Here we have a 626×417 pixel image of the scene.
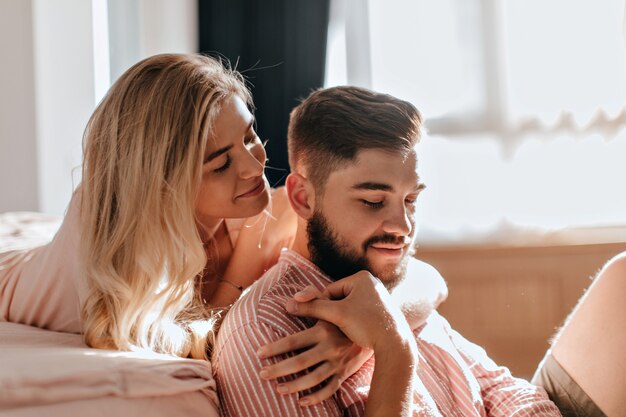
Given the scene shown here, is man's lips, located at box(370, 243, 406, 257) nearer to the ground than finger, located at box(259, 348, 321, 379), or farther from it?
farther from it

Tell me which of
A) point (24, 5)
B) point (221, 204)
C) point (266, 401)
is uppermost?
point (24, 5)

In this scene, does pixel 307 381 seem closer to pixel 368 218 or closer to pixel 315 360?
pixel 315 360

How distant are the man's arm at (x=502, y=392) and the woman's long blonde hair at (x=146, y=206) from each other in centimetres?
54

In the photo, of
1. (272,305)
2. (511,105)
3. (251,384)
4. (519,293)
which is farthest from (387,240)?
(511,105)

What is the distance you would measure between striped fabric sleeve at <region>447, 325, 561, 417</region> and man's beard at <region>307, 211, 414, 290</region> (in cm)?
27

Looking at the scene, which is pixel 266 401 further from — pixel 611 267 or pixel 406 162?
pixel 611 267

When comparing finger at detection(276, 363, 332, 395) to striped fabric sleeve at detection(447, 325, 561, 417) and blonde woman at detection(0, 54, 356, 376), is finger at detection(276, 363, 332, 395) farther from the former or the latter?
striped fabric sleeve at detection(447, 325, 561, 417)

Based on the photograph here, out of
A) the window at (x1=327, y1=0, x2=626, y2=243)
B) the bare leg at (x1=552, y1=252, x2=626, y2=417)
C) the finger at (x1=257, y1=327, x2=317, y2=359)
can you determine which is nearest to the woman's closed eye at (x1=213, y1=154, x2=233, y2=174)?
the finger at (x1=257, y1=327, x2=317, y2=359)

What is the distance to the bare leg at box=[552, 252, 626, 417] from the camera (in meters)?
1.40

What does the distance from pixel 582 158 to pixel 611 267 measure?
1.82m

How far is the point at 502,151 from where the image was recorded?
3211mm

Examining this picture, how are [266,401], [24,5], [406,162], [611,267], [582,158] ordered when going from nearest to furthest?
[266,401], [406,162], [611,267], [24,5], [582,158]

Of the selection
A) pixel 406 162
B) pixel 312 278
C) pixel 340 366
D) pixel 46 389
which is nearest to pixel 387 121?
pixel 406 162

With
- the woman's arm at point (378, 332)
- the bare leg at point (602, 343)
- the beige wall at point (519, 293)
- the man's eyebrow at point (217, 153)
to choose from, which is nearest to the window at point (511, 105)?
the beige wall at point (519, 293)
